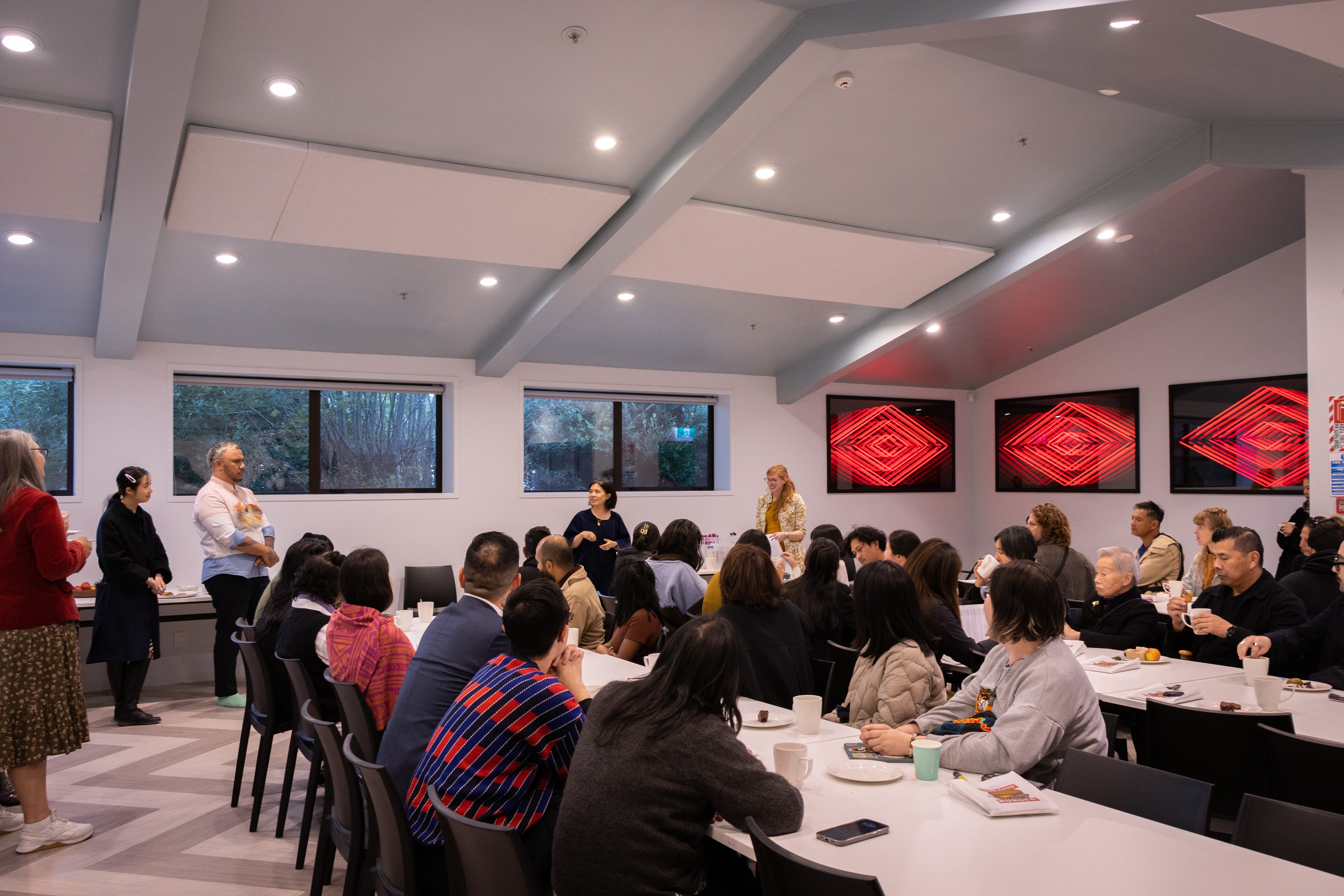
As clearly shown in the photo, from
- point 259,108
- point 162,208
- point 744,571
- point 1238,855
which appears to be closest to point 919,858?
point 1238,855

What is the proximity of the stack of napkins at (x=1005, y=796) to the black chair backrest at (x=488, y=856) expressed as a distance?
1002 millimetres

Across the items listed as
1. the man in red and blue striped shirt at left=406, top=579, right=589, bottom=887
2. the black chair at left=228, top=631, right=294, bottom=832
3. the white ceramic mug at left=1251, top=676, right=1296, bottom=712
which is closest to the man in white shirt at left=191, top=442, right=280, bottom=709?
the black chair at left=228, top=631, right=294, bottom=832

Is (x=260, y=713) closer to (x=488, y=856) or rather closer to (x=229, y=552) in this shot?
(x=229, y=552)

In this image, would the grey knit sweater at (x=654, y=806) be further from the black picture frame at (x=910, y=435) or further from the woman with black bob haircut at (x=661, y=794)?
the black picture frame at (x=910, y=435)

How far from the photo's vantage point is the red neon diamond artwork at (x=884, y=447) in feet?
31.8

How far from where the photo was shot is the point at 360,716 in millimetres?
2840

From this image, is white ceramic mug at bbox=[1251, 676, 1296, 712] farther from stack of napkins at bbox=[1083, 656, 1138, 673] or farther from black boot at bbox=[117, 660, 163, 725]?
black boot at bbox=[117, 660, 163, 725]

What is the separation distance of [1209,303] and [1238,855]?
312 inches

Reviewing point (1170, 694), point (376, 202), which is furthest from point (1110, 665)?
point (376, 202)

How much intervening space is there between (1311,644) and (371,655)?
3.74 m

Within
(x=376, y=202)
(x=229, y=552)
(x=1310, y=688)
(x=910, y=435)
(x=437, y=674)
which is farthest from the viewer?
(x=910, y=435)

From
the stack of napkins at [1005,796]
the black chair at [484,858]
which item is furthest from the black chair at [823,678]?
the black chair at [484,858]

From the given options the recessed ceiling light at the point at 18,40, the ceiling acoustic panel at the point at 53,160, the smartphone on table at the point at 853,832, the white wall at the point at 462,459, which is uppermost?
the recessed ceiling light at the point at 18,40

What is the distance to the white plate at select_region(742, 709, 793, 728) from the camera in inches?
110
